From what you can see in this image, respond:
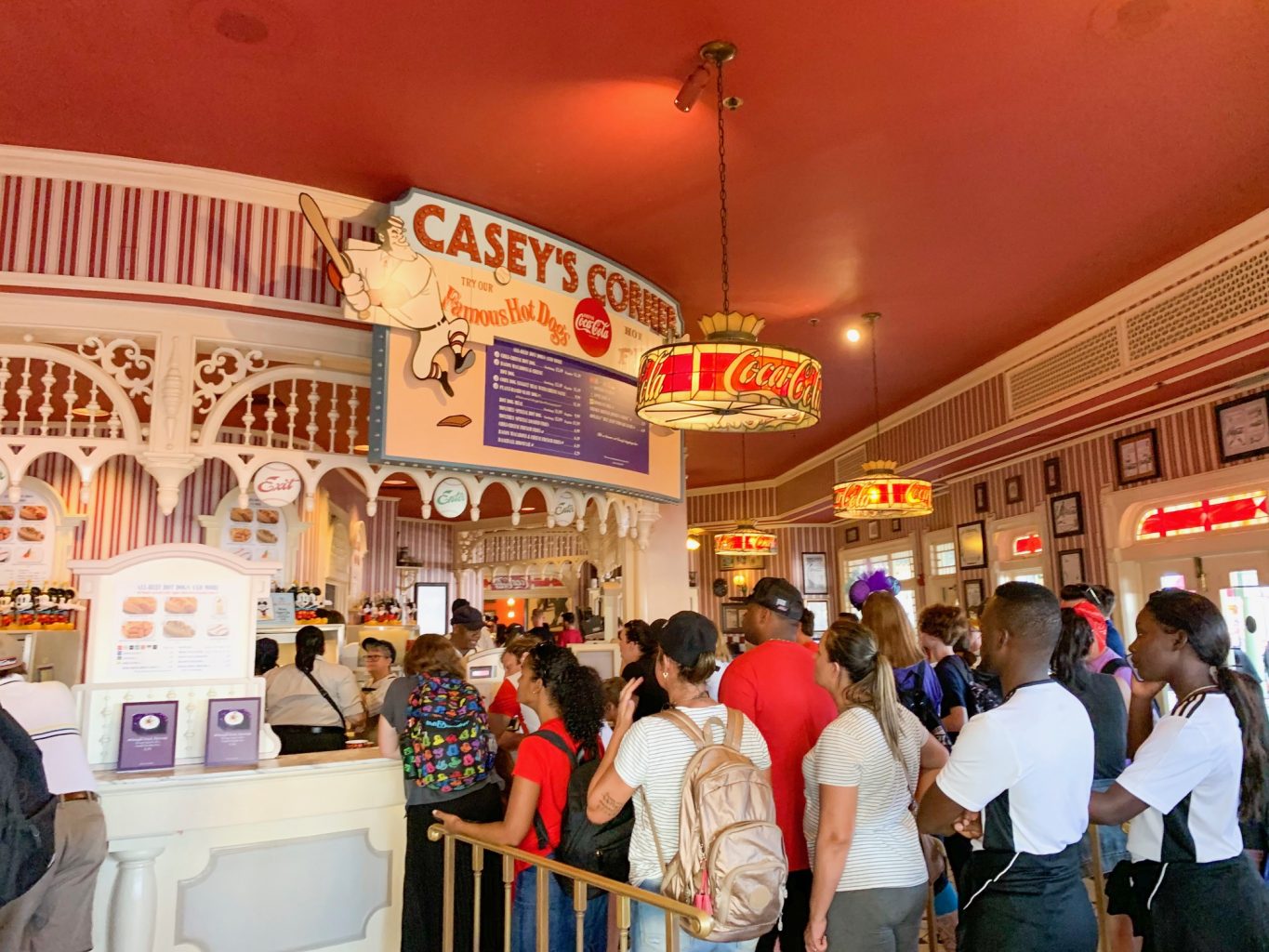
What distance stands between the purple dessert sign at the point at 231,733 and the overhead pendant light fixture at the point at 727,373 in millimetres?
2047

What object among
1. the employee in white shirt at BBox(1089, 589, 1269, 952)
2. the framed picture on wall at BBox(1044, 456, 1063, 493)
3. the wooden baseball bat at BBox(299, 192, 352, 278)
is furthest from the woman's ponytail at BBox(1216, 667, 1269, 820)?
the framed picture on wall at BBox(1044, 456, 1063, 493)

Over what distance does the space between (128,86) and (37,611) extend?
4.60 m

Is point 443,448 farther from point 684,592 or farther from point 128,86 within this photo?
point 684,592

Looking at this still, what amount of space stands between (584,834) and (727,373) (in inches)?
69.2

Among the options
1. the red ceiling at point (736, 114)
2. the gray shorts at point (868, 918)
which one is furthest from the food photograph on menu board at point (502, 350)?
the gray shorts at point (868, 918)

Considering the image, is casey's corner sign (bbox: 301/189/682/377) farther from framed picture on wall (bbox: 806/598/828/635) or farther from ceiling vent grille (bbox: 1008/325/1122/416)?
framed picture on wall (bbox: 806/598/828/635)

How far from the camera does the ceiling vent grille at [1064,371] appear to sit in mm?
6211

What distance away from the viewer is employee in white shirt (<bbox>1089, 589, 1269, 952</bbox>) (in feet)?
7.22

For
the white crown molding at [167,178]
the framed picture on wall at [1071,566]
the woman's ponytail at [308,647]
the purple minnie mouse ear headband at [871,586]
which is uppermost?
the white crown molding at [167,178]

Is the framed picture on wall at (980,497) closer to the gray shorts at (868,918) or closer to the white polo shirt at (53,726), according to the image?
the gray shorts at (868,918)

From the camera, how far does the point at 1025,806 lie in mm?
2078

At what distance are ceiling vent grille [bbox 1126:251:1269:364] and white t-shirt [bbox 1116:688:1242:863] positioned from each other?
358cm

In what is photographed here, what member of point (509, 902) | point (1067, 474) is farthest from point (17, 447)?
point (1067, 474)

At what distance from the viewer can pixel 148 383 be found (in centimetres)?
423
